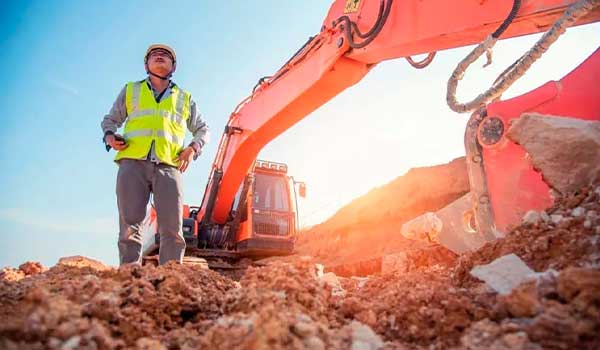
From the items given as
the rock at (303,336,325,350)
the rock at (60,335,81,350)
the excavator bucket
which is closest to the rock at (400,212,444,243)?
the excavator bucket

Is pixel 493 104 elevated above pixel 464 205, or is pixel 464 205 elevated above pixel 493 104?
pixel 493 104

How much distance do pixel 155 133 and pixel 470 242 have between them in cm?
271

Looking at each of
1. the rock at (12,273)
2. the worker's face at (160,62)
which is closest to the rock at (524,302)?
the worker's face at (160,62)

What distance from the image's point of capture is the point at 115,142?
10.4 feet

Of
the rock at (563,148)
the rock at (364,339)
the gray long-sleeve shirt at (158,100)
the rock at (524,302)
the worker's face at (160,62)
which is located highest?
the worker's face at (160,62)

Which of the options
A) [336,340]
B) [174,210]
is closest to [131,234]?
[174,210]

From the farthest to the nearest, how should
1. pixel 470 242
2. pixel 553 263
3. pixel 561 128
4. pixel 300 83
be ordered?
pixel 300 83 < pixel 470 242 < pixel 561 128 < pixel 553 263

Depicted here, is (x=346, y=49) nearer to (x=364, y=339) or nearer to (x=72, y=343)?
(x=364, y=339)

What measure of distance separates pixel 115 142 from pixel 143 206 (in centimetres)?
51

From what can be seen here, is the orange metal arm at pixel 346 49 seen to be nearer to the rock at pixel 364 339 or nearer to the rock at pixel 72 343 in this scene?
the rock at pixel 364 339

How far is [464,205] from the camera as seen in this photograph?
3861mm

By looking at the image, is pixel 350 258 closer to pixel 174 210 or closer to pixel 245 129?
pixel 245 129

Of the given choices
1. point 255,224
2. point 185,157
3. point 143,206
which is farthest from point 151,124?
point 255,224

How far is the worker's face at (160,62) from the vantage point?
3391 millimetres
